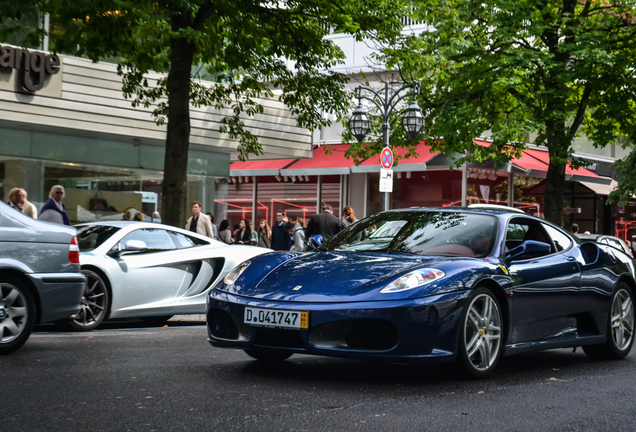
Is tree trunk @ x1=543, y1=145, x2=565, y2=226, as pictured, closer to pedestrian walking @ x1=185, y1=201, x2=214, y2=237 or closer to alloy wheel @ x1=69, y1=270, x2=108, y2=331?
pedestrian walking @ x1=185, y1=201, x2=214, y2=237

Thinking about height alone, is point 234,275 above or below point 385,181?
below

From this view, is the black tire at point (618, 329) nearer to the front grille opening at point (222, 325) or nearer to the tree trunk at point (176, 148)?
the front grille opening at point (222, 325)

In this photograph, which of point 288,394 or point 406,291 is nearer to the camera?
point 288,394

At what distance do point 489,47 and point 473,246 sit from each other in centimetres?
1565

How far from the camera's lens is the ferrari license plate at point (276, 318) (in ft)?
17.8

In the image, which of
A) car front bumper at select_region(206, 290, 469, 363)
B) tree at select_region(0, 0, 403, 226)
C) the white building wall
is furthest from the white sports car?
the white building wall

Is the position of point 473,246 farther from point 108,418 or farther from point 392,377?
point 108,418

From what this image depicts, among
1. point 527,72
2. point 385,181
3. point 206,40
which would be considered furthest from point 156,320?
point 527,72

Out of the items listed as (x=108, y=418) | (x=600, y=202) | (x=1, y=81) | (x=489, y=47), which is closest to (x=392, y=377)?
(x=108, y=418)

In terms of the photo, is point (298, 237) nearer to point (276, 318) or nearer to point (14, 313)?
point (14, 313)

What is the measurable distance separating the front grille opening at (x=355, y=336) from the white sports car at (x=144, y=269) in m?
4.27

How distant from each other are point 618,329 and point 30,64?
44.7ft

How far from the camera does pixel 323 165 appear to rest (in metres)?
27.8

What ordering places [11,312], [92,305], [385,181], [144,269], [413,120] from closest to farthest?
[11,312], [92,305], [144,269], [385,181], [413,120]
